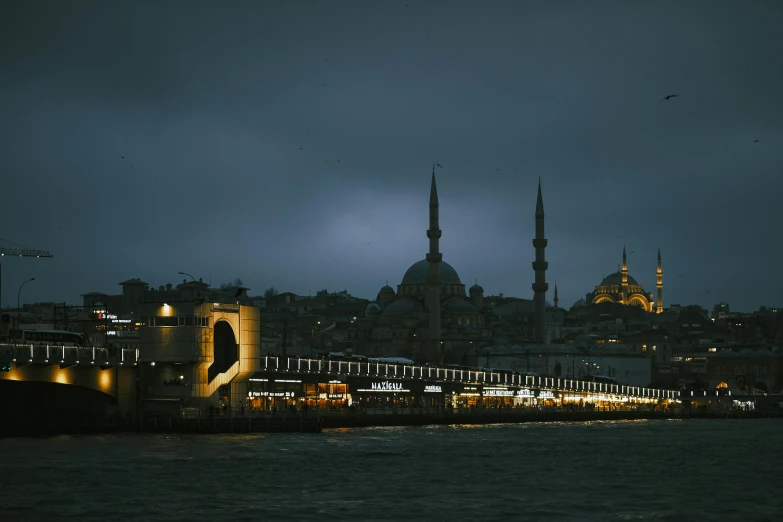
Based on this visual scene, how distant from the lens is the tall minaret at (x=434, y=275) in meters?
148

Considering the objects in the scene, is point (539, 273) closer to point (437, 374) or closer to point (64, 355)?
point (437, 374)

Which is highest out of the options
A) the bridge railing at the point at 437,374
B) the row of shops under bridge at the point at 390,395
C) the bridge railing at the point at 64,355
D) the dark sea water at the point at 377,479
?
the bridge railing at the point at 64,355

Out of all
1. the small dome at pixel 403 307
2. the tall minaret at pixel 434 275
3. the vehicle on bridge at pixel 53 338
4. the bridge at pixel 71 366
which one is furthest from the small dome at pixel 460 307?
the bridge at pixel 71 366

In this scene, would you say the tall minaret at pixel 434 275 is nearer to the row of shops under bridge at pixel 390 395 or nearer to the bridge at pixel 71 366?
the row of shops under bridge at pixel 390 395

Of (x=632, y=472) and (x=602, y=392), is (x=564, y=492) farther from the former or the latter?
(x=602, y=392)

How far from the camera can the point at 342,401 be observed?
8188 centimetres

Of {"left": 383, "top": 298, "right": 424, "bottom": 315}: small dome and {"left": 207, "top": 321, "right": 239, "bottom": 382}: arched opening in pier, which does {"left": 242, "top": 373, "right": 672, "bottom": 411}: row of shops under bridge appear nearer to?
{"left": 207, "top": 321, "right": 239, "bottom": 382}: arched opening in pier

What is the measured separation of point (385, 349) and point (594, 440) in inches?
4418

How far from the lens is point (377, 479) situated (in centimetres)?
4378

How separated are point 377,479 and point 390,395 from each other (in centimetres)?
4639

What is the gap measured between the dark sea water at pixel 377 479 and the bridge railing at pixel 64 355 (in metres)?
3.75

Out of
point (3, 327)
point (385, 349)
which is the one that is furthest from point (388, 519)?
point (385, 349)

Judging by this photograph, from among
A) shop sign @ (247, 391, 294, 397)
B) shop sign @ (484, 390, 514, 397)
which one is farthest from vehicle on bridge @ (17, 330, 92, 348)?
shop sign @ (484, 390, 514, 397)

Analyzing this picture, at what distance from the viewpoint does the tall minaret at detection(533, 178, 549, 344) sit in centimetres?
14788
